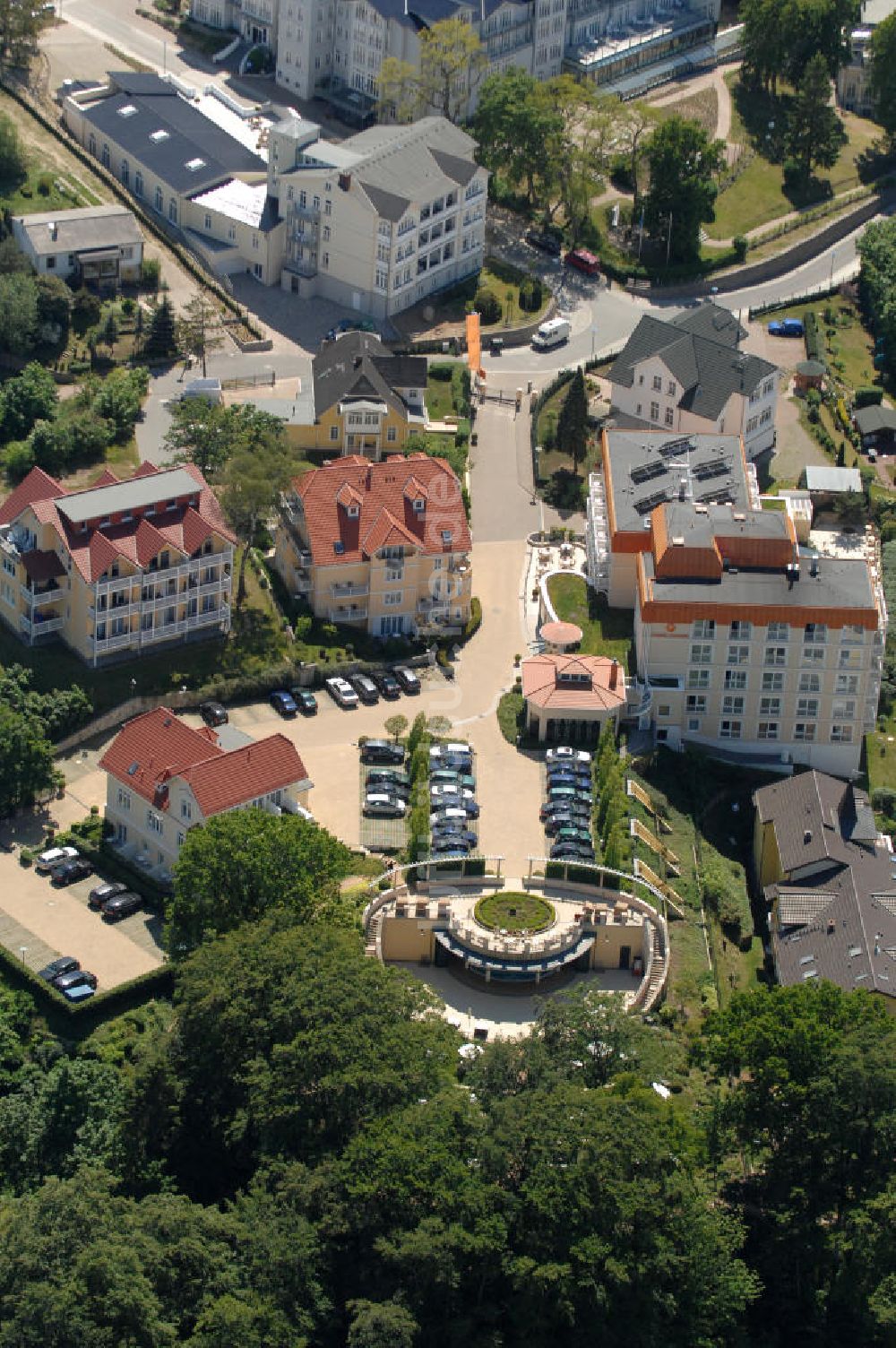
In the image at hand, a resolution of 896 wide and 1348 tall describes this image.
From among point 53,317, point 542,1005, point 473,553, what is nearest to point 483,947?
point 542,1005

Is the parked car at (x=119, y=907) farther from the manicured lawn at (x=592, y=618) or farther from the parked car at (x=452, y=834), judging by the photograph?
the manicured lawn at (x=592, y=618)

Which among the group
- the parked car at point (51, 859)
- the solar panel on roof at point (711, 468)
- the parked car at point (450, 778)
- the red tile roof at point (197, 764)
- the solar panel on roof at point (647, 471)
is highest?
the red tile roof at point (197, 764)

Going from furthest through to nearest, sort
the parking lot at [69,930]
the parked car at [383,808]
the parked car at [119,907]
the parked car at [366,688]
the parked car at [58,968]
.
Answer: the parked car at [366,688]
the parked car at [383,808]
the parked car at [119,907]
the parking lot at [69,930]
the parked car at [58,968]

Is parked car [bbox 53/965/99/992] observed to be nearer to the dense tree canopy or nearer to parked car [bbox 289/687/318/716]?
the dense tree canopy

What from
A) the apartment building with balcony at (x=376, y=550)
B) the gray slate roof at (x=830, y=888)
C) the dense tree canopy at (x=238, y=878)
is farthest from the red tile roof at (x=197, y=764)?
the gray slate roof at (x=830, y=888)

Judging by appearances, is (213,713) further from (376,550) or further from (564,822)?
(564,822)
